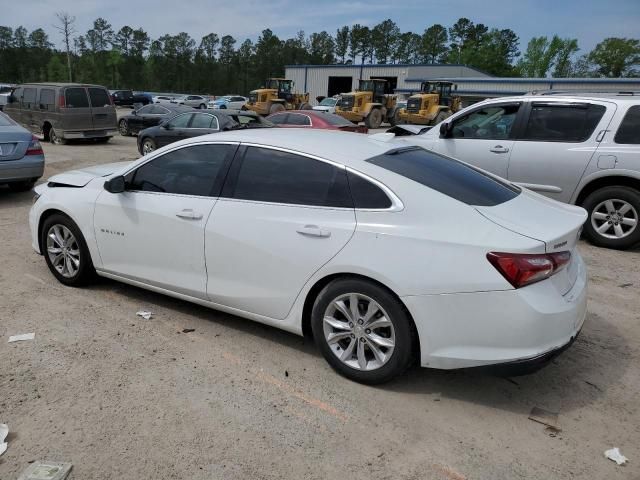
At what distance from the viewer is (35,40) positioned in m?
99.4

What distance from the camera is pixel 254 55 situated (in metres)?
110

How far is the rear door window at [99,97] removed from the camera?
54.8ft

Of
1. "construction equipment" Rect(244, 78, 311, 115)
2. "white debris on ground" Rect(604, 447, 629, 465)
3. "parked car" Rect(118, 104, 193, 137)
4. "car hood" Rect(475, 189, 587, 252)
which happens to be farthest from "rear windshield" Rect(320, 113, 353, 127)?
"construction equipment" Rect(244, 78, 311, 115)

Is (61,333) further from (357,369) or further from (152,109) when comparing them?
(152,109)

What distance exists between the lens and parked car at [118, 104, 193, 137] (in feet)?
66.2

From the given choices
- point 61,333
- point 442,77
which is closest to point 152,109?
point 61,333

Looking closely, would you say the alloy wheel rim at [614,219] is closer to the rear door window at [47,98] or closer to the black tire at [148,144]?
the black tire at [148,144]

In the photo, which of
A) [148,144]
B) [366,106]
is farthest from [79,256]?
[366,106]

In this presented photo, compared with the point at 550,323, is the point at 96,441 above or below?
below

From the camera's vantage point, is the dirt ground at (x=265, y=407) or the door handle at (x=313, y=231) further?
the door handle at (x=313, y=231)

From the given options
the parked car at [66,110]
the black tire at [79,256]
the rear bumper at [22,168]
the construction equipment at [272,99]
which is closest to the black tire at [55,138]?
the parked car at [66,110]

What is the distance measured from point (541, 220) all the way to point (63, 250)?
13.1ft

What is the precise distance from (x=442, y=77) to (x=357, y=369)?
67420mm

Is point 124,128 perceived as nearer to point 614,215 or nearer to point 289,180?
point 614,215
